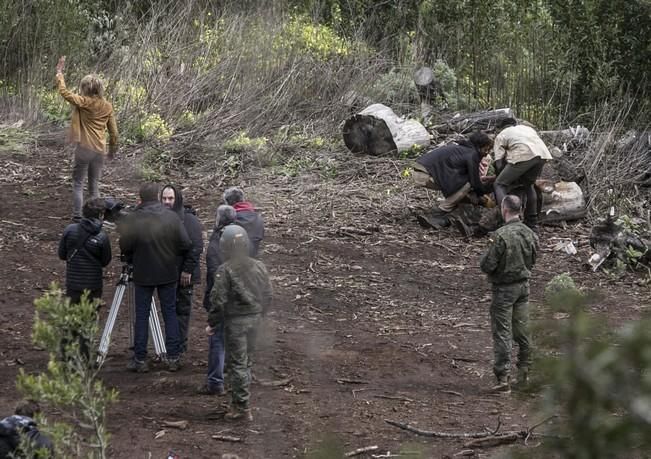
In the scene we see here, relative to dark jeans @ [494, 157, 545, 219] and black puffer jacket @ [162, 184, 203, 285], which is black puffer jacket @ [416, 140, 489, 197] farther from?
black puffer jacket @ [162, 184, 203, 285]

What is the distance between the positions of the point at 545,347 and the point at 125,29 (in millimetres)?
16207

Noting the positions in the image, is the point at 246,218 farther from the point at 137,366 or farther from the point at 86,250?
the point at 137,366

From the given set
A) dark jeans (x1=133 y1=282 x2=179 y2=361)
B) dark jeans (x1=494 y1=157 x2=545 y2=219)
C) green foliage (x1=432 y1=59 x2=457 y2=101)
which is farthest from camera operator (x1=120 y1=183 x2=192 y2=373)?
green foliage (x1=432 y1=59 x2=457 y2=101)

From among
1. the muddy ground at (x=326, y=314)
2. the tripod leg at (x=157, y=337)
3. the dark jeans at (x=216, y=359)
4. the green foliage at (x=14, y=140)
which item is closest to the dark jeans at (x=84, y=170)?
the muddy ground at (x=326, y=314)

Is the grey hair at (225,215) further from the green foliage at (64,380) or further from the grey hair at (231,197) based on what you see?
the green foliage at (64,380)

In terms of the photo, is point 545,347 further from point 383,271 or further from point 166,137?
point 166,137

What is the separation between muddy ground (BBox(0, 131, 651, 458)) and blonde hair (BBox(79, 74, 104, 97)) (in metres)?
1.73

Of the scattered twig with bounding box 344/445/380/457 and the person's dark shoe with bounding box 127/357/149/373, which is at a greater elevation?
the person's dark shoe with bounding box 127/357/149/373

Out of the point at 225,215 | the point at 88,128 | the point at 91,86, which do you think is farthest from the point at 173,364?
the point at 88,128

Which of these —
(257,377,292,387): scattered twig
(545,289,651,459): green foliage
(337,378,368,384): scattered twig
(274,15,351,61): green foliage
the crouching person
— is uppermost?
(274,15,351,61): green foliage

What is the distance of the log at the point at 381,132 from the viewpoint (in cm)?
1453

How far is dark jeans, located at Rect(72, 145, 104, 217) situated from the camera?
11.6 m

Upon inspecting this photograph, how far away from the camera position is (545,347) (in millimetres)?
1885

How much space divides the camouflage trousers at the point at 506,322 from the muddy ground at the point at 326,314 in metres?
0.30
